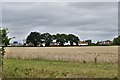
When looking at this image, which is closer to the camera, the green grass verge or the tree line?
the green grass verge

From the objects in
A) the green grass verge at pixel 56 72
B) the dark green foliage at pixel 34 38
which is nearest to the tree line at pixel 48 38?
the dark green foliage at pixel 34 38

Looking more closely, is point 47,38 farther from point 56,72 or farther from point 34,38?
point 56,72

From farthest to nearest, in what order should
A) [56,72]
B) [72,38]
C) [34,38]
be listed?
[72,38], [34,38], [56,72]

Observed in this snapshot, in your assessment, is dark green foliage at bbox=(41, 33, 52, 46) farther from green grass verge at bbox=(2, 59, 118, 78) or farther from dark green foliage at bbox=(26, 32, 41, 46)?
green grass verge at bbox=(2, 59, 118, 78)

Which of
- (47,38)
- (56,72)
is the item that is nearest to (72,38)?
(47,38)

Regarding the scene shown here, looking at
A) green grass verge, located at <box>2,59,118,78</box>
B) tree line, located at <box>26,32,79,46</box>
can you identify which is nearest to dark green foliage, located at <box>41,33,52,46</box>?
tree line, located at <box>26,32,79,46</box>

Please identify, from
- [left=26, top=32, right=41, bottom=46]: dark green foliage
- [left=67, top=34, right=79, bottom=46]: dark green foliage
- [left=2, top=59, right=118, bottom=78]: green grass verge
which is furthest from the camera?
[left=67, top=34, right=79, bottom=46]: dark green foliage

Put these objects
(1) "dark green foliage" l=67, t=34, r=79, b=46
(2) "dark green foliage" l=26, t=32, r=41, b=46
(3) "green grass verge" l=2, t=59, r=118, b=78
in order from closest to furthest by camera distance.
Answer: (3) "green grass verge" l=2, t=59, r=118, b=78, (2) "dark green foliage" l=26, t=32, r=41, b=46, (1) "dark green foliage" l=67, t=34, r=79, b=46

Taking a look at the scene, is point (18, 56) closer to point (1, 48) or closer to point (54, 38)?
point (1, 48)

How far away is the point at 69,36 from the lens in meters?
102

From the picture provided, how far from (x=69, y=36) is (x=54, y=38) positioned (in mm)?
6373

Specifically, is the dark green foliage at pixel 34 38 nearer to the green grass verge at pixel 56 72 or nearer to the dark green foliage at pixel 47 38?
the dark green foliage at pixel 47 38

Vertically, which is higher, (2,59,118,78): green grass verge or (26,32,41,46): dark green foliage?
(26,32,41,46): dark green foliage

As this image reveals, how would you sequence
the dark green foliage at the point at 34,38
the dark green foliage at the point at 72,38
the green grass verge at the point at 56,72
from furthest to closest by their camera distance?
the dark green foliage at the point at 72,38 → the dark green foliage at the point at 34,38 → the green grass verge at the point at 56,72
